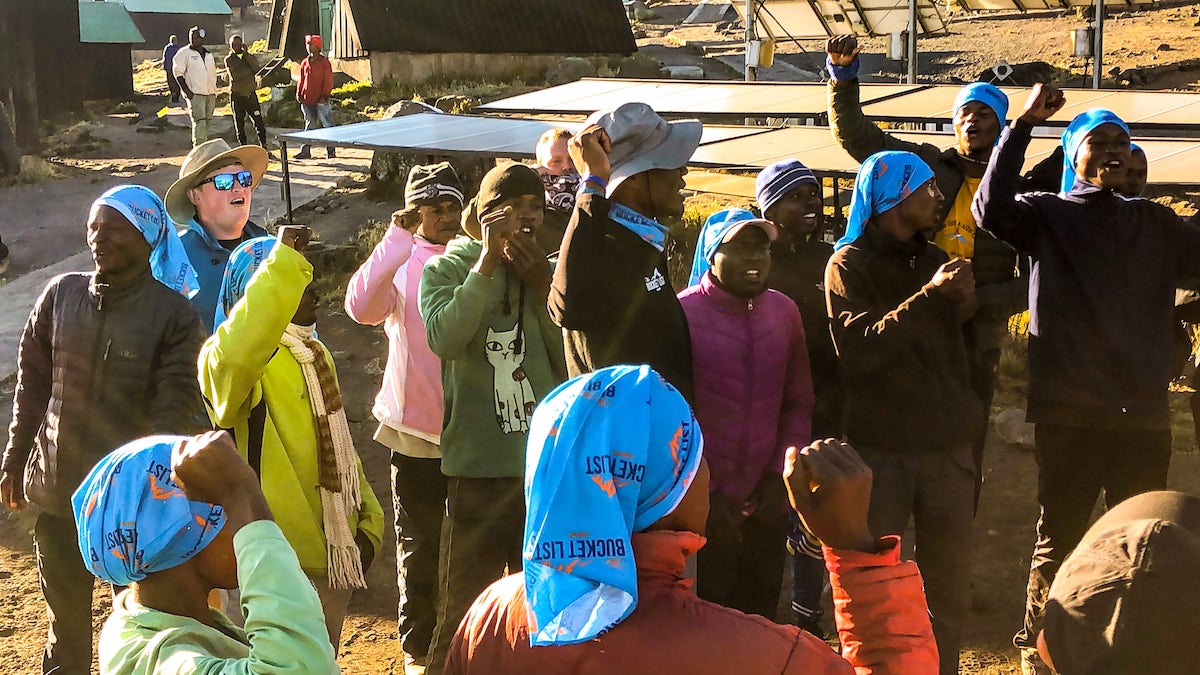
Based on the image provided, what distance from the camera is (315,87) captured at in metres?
18.1

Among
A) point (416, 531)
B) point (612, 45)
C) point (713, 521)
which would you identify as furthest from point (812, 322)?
point (612, 45)

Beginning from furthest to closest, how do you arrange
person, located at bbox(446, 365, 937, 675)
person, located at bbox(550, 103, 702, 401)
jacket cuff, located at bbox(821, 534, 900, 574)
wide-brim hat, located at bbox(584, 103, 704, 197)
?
wide-brim hat, located at bbox(584, 103, 704, 197) < person, located at bbox(550, 103, 702, 401) < jacket cuff, located at bbox(821, 534, 900, 574) < person, located at bbox(446, 365, 937, 675)

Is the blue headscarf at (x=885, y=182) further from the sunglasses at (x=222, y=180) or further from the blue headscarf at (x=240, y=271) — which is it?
→ the sunglasses at (x=222, y=180)

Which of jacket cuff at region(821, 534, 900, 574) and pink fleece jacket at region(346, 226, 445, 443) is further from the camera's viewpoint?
pink fleece jacket at region(346, 226, 445, 443)

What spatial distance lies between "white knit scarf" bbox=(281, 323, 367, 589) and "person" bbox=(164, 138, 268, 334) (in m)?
0.88

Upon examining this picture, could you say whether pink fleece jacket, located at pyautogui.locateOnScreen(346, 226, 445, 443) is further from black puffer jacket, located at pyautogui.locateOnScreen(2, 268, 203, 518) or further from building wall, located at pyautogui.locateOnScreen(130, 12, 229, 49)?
building wall, located at pyautogui.locateOnScreen(130, 12, 229, 49)

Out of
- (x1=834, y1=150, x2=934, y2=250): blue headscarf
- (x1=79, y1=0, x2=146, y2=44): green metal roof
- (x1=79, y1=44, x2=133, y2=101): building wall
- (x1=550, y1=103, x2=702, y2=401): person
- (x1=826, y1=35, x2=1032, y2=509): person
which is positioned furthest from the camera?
(x1=79, y1=0, x2=146, y2=44): green metal roof

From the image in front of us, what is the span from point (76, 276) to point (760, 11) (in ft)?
71.9

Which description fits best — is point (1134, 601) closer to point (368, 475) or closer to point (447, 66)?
point (368, 475)

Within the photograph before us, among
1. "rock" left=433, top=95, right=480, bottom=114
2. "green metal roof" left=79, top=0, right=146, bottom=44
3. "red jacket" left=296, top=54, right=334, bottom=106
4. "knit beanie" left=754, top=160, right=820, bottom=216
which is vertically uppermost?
"green metal roof" left=79, top=0, right=146, bottom=44

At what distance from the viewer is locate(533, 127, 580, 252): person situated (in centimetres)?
439

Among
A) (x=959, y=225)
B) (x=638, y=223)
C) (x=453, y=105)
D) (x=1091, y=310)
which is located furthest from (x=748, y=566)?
(x=453, y=105)

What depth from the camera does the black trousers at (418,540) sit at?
440 centimetres

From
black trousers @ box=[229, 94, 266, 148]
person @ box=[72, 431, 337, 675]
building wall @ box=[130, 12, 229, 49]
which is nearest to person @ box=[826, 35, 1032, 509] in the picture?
person @ box=[72, 431, 337, 675]
